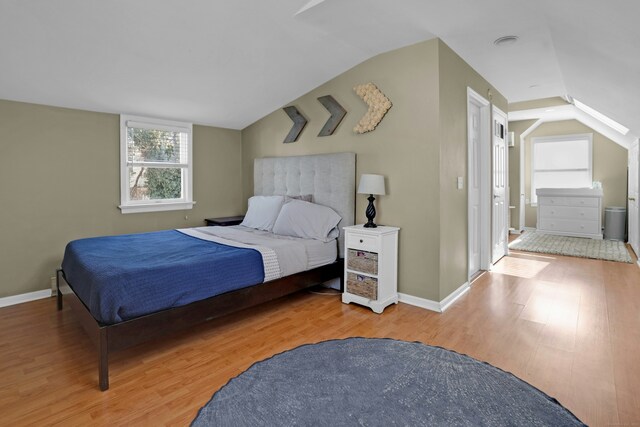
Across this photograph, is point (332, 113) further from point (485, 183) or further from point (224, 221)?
point (485, 183)

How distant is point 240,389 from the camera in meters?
1.96

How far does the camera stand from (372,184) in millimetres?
3250

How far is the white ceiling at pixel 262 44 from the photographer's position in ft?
7.91

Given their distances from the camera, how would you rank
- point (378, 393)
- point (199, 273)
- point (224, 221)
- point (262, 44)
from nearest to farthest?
point (378, 393), point (199, 273), point (262, 44), point (224, 221)

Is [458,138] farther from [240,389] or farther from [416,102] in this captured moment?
[240,389]

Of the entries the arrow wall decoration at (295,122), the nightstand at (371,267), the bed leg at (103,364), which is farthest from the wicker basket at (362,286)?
the bed leg at (103,364)

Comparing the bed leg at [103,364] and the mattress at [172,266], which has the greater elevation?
the mattress at [172,266]

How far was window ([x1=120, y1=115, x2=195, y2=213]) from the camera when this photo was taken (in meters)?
4.04

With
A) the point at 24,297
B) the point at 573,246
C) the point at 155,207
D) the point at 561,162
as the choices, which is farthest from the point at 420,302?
the point at 561,162

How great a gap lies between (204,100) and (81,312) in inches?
99.5

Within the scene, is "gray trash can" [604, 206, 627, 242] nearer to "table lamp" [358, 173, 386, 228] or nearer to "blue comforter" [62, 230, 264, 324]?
"table lamp" [358, 173, 386, 228]

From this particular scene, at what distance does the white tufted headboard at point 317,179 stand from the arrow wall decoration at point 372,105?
333 millimetres

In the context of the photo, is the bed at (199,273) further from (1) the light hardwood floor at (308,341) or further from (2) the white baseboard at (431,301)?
(2) the white baseboard at (431,301)

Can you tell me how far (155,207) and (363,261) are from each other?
2.70 meters
